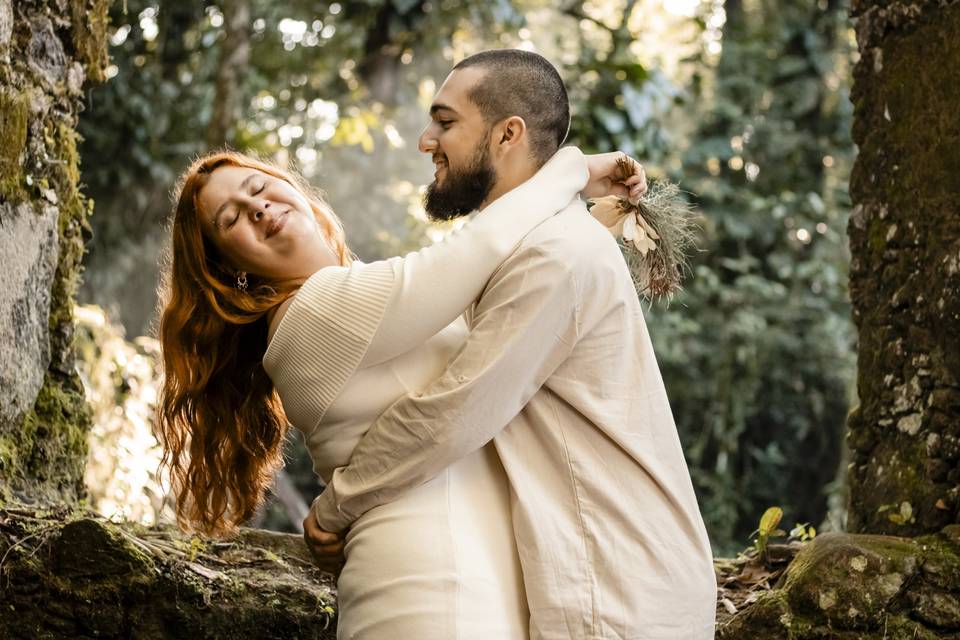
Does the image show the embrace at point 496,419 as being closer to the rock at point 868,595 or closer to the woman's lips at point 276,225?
the woman's lips at point 276,225

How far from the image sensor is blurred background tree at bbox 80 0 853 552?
304 inches

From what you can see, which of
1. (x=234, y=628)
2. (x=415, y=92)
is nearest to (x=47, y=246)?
(x=234, y=628)

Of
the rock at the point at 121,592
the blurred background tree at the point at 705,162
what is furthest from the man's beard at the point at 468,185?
the blurred background tree at the point at 705,162

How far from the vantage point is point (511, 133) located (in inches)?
89.0

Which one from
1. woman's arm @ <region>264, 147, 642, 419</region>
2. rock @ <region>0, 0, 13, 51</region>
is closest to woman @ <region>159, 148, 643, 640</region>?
woman's arm @ <region>264, 147, 642, 419</region>

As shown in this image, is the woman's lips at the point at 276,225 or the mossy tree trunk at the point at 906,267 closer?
the woman's lips at the point at 276,225

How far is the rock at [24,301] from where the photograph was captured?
2629mm

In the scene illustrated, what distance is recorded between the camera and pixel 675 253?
2387mm

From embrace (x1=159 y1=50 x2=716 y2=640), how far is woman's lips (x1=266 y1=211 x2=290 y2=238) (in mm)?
183

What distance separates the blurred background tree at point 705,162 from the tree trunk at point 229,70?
1.53m

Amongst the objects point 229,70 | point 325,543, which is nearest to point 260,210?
point 325,543

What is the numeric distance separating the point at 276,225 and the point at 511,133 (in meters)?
0.54

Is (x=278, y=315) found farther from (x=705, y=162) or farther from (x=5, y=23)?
(x=705, y=162)

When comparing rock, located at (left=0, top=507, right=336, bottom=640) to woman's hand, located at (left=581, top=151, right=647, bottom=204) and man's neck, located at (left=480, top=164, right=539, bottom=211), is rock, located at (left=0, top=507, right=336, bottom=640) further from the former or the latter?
woman's hand, located at (left=581, top=151, right=647, bottom=204)
